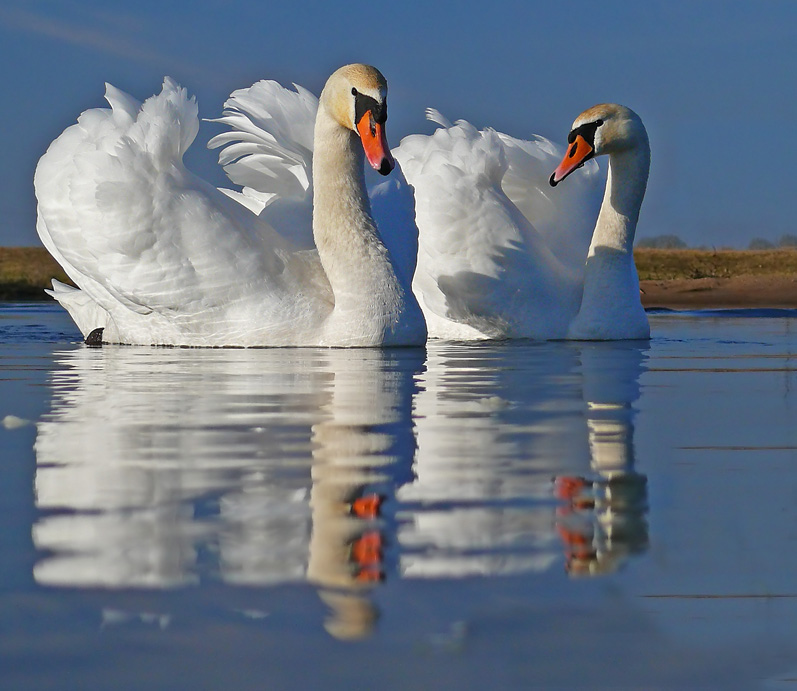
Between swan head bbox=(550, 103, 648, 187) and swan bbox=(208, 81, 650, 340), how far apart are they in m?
0.01

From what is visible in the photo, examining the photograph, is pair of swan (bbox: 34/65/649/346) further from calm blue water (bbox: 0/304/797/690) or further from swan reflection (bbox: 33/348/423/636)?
calm blue water (bbox: 0/304/797/690)

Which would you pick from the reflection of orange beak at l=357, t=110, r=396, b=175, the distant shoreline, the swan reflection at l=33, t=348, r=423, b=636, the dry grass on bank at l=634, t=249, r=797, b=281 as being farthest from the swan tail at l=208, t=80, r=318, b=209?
the dry grass on bank at l=634, t=249, r=797, b=281

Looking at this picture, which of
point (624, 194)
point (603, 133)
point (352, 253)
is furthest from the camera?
point (624, 194)

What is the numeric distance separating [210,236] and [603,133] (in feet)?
13.3

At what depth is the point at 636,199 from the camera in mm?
13125

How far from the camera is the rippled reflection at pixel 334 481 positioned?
308cm

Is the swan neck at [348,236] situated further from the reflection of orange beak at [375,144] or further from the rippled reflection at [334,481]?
the rippled reflection at [334,481]

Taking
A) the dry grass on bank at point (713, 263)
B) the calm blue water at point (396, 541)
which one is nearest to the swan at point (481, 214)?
the calm blue water at point (396, 541)

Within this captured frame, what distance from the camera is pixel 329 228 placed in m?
10.9

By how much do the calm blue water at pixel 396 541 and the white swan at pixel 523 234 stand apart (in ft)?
16.9

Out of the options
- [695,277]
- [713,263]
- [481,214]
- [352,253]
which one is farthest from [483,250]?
[713,263]

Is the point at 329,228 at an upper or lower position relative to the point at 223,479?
upper

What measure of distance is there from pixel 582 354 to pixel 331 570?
763 cm

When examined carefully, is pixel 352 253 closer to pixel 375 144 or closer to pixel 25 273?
pixel 375 144
